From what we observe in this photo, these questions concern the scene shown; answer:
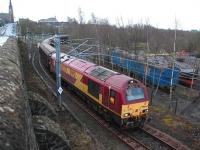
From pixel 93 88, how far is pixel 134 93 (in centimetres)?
356

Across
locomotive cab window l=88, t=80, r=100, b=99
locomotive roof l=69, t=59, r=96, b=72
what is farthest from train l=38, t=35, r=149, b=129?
locomotive roof l=69, t=59, r=96, b=72

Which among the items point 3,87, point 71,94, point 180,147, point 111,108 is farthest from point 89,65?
point 3,87

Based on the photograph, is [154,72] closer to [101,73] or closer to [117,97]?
[101,73]

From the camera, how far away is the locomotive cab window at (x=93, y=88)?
59.9 ft

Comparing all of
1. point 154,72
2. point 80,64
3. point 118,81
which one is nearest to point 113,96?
point 118,81

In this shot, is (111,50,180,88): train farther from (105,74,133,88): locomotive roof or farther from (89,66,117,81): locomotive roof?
(105,74,133,88): locomotive roof

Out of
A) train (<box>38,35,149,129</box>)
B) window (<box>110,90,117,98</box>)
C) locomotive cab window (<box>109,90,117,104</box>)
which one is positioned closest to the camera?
train (<box>38,35,149,129</box>)

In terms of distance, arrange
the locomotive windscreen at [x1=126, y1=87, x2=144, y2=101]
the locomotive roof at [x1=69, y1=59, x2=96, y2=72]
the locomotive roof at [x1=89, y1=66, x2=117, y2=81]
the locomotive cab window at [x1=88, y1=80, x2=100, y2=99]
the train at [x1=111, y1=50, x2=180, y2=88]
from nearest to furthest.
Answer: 1. the locomotive windscreen at [x1=126, y1=87, x2=144, y2=101]
2. the locomotive roof at [x1=89, y1=66, x2=117, y2=81]
3. the locomotive cab window at [x1=88, y1=80, x2=100, y2=99]
4. the locomotive roof at [x1=69, y1=59, x2=96, y2=72]
5. the train at [x1=111, y1=50, x2=180, y2=88]

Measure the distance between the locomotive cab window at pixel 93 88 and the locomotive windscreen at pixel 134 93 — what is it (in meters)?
2.70

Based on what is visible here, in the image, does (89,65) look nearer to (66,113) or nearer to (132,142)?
(66,113)

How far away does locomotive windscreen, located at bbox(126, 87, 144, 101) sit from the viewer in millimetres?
15874

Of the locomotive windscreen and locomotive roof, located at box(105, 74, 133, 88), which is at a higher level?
locomotive roof, located at box(105, 74, 133, 88)

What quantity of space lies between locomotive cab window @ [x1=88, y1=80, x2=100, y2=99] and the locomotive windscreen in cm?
270

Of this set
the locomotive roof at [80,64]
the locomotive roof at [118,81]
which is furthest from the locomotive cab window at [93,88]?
the locomotive roof at [80,64]
